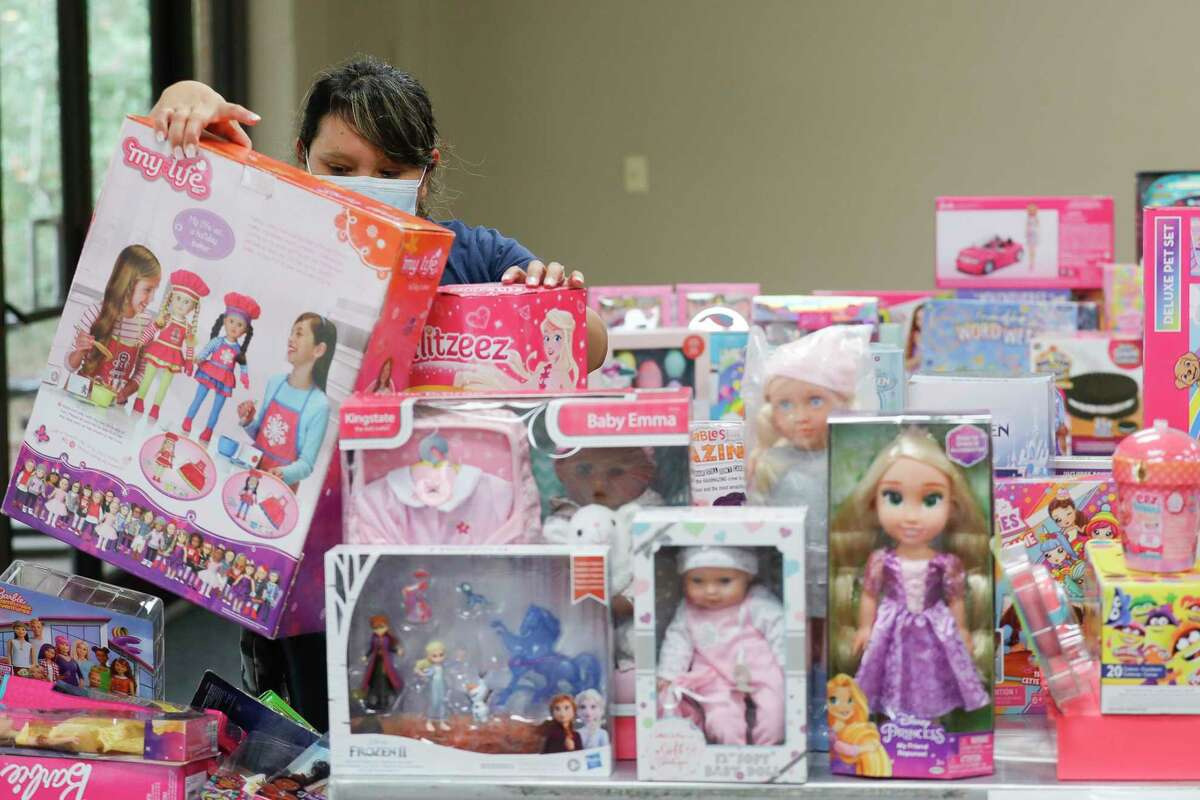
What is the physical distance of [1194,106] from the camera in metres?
6.45

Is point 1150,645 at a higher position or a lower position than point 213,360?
lower

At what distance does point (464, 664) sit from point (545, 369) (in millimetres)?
399

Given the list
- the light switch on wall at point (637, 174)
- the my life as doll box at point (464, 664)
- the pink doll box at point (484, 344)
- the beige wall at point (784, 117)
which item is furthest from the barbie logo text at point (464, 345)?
the light switch on wall at point (637, 174)

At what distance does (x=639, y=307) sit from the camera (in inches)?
138

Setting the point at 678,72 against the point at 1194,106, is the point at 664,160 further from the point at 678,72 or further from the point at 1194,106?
the point at 1194,106

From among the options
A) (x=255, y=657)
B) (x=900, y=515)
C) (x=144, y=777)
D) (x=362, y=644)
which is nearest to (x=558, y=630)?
(x=362, y=644)

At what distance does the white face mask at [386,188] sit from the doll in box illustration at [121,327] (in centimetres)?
27

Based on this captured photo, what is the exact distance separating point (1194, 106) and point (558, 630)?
5983 millimetres

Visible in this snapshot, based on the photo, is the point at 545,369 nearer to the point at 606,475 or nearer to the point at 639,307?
the point at 606,475

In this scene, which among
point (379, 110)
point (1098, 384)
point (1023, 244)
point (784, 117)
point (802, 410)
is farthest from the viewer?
point (784, 117)

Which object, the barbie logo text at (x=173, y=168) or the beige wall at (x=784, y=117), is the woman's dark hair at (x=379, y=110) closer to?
the barbie logo text at (x=173, y=168)

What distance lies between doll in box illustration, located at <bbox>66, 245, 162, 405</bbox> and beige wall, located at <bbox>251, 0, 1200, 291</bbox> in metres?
4.92

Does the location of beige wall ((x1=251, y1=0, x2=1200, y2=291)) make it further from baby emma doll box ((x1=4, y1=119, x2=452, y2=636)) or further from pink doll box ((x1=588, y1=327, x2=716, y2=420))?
baby emma doll box ((x1=4, y1=119, x2=452, y2=636))

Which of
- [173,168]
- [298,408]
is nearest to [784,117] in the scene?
[173,168]
